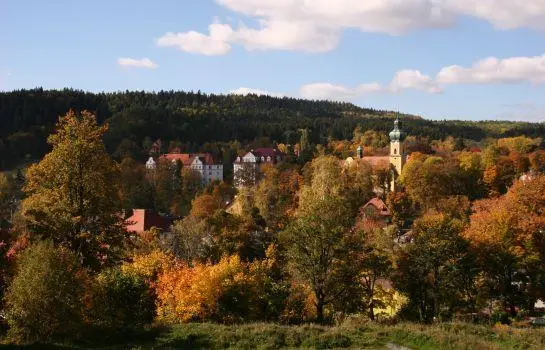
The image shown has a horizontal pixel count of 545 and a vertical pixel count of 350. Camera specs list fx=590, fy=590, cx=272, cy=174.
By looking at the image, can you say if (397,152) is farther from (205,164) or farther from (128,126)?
(128,126)

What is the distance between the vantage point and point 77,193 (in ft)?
64.3

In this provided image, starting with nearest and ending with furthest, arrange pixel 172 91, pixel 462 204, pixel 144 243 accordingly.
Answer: pixel 144 243
pixel 462 204
pixel 172 91

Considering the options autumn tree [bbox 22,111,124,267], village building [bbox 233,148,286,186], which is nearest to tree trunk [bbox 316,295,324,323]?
autumn tree [bbox 22,111,124,267]

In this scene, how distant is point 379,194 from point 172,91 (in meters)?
138

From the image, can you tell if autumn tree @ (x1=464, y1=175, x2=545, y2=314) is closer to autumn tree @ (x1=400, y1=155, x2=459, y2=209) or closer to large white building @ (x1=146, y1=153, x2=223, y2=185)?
autumn tree @ (x1=400, y1=155, x2=459, y2=209)

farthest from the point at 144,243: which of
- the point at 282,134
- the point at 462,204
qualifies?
the point at 282,134

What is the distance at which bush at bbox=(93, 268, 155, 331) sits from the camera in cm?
2228

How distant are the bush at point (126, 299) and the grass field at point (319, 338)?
1.84m

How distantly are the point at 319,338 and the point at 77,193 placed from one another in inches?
372

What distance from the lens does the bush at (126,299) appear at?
22281 millimetres

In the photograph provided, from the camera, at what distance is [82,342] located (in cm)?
1953

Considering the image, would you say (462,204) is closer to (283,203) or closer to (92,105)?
(283,203)

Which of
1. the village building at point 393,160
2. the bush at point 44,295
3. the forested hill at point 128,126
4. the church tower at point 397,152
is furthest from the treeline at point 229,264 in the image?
the forested hill at point 128,126

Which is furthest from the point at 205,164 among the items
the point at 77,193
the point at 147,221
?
the point at 77,193
